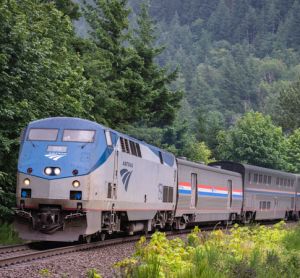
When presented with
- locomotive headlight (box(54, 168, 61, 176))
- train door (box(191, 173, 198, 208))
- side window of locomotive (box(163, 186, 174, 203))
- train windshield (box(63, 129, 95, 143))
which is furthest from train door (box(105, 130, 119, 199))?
train door (box(191, 173, 198, 208))

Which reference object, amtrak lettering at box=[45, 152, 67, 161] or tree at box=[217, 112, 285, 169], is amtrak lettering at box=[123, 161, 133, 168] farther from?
tree at box=[217, 112, 285, 169]

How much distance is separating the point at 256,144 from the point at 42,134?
197 ft

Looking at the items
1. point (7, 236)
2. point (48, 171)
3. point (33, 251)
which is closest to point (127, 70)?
point (7, 236)

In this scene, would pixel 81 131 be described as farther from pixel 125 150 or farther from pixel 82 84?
pixel 82 84

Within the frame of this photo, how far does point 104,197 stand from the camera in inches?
679

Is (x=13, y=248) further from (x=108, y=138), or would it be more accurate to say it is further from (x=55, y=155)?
(x=108, y=138)

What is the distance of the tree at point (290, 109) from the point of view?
97.6 metres

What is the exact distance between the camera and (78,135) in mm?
17125

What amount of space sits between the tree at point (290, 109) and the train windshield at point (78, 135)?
83.7 meters

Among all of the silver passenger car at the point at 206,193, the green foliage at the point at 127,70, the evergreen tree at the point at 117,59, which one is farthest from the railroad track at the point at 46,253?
the evergreen tree at the point at 117,59

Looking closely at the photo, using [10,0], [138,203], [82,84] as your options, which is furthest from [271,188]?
[10,0]

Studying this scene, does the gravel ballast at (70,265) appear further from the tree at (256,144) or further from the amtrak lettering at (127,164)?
the tree at (256,144)

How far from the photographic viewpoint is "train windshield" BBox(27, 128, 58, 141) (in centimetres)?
1712

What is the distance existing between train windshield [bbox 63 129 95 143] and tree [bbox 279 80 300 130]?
275 feet
